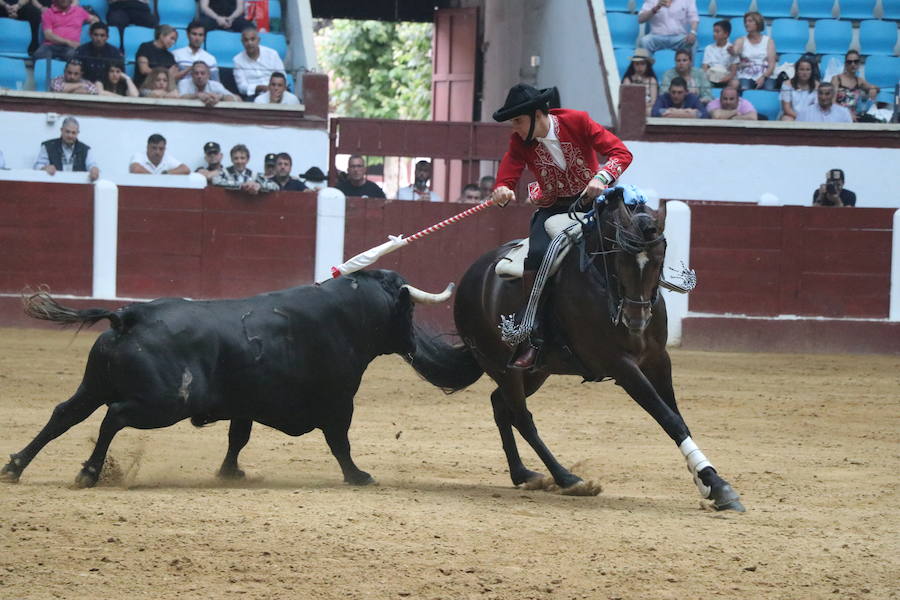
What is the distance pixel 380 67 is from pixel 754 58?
19055 millimetres

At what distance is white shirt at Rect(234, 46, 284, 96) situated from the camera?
14109mm

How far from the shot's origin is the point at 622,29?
15.6 m

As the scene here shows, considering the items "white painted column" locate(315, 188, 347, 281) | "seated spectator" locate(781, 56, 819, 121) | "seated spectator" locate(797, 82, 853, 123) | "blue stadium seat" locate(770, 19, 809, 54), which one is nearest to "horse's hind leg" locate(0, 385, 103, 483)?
"white painted column" locate(315, 188, 347, 281)

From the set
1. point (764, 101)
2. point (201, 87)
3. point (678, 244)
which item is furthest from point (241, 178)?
point (764, 101)

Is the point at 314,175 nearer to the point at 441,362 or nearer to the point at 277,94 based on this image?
the point at 277,94

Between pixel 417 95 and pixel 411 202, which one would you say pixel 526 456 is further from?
pixel 417 95

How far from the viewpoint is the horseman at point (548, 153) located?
6.31 meters

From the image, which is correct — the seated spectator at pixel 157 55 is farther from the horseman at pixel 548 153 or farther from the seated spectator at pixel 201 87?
the horseman at pixel 548 153

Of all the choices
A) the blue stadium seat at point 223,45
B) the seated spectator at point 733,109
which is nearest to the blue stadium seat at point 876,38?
the seated spectator at point 733,109

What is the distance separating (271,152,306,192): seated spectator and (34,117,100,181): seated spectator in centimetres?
172

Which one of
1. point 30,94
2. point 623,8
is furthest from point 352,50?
point 30,94

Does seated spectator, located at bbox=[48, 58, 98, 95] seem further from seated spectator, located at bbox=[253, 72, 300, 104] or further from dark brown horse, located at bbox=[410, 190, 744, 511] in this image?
dark brown horse, located at bbox=[410, 190, 744, 511]

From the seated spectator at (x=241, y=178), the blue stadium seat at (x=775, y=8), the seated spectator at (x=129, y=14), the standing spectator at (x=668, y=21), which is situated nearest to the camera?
the seated spectator at (x=241, y=178)

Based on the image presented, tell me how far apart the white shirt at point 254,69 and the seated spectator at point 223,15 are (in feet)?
1.81
